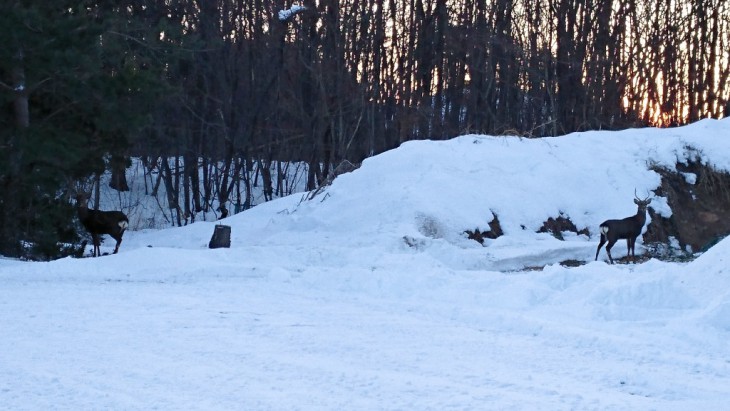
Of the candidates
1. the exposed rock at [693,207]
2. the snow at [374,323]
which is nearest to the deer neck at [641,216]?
the snow at [374,323]

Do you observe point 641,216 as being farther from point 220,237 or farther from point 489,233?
point 220,237

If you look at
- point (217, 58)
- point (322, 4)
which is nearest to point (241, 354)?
point (217, 58)

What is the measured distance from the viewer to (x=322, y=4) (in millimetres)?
39062

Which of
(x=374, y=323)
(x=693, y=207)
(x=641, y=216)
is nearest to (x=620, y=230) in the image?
(x=641, y=216)

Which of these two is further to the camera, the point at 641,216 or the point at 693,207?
the point at 693,207

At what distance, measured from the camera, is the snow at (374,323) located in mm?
6945

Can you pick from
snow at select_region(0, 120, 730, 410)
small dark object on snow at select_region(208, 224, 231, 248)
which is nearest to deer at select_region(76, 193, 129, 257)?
snow at select_region(0, 120, 730, 410)

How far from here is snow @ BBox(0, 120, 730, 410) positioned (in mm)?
6945

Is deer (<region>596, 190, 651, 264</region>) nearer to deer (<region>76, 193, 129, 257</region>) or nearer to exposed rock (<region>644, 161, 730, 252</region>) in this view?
exposed rock (<region>644, 161, 730, 252</region>)

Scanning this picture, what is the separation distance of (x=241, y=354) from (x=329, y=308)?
2994mm

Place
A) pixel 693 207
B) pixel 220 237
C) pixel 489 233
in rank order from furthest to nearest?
pixel 693 207
pixel 489 233
pixel 220 237

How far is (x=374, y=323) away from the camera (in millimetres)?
10148

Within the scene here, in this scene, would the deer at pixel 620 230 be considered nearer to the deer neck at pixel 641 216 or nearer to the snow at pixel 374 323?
the deer neck at pixel 641 216

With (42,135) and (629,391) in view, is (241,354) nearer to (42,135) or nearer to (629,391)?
(629,391)
